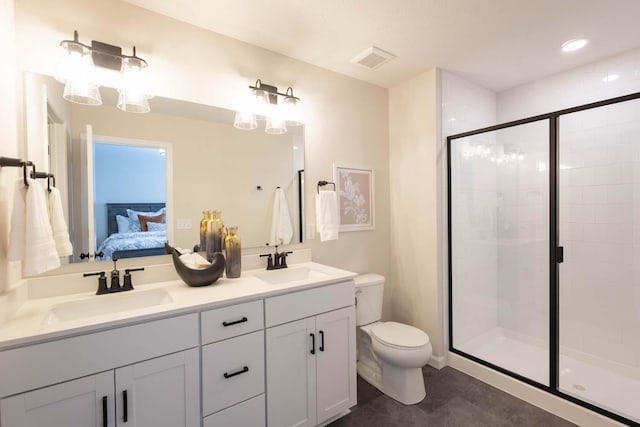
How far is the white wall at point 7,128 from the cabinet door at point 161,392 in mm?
625

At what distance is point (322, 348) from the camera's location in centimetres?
172

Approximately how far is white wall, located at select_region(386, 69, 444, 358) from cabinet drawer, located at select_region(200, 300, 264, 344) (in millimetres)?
1617

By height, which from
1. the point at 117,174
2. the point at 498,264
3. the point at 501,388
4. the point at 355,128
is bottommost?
the point at 501,388

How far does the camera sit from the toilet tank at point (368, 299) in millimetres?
2350

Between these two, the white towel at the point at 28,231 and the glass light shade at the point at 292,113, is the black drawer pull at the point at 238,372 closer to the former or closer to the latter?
the white towel at the point at 28,231

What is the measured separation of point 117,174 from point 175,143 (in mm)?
361

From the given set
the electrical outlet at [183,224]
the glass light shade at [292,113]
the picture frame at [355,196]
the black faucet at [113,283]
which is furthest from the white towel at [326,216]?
the black faucet at [113,283]

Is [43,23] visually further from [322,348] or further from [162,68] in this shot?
[322,348]

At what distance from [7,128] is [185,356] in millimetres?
1242

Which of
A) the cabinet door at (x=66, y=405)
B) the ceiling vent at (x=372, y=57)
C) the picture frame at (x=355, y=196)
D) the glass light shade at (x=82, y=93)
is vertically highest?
the ceiling vent at (x=372, y=57)

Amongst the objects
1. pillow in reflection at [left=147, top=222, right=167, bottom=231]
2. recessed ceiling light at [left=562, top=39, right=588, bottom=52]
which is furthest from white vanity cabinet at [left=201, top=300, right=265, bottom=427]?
recessed ceiling light at [left=562, top=39, right=588, bottom=52]

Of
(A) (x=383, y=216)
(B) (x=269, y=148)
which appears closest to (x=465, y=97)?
(A) (x=383, y=216)

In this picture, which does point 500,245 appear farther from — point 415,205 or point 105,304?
point 105,304

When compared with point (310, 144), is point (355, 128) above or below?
above
